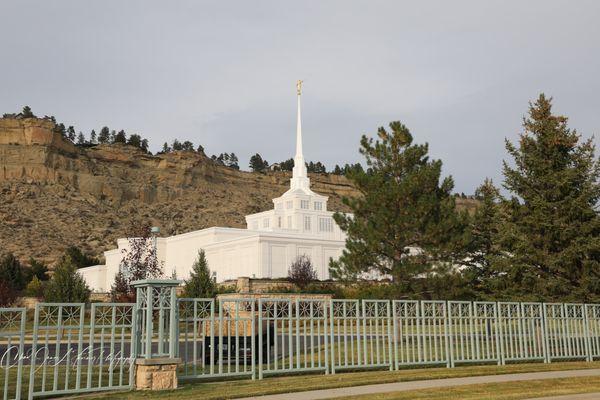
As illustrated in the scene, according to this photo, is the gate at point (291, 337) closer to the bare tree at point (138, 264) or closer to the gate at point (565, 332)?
the gate at point (565, 332)

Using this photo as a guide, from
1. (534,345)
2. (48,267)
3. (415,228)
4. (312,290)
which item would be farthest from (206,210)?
(534,345)

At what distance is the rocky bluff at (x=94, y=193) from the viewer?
89.5m

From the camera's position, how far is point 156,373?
12320mm

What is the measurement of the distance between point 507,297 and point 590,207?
4.90m

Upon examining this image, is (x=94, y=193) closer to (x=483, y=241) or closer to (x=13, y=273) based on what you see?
(x=13, y=273)

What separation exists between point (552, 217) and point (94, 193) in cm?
9269

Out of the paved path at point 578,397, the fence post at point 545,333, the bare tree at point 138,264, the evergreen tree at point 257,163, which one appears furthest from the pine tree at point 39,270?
the evergreen tree at point 257,163

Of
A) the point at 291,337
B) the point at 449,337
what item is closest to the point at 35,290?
the point at 291,337

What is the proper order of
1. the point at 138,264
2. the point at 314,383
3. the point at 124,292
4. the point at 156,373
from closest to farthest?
the point at 156,373 → the point at 314,383 → the point at 138,264 → the point at 124,292

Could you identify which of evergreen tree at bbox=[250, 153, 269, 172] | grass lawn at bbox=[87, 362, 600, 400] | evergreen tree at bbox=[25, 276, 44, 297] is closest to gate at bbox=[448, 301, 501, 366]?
grass lawn at bbox=[87, 362, 600, 400]

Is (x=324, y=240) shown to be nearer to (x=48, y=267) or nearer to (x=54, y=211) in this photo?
(x=48, y=267)

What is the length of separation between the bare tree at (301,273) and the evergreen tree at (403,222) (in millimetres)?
19607

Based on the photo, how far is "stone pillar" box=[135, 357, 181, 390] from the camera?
482 inches

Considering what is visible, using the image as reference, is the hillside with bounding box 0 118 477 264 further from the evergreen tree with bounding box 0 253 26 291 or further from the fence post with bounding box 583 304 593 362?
the fence post with bounding box 583 304 593 362
